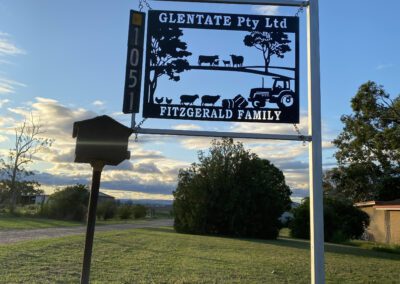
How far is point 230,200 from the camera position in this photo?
24.6m

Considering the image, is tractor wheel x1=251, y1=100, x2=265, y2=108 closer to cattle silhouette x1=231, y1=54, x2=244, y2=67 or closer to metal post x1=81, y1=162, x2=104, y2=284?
cattle silhouette x1=231, y1=54, x2=244, y2=67

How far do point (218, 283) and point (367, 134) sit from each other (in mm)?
25780

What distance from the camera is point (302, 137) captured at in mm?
6113

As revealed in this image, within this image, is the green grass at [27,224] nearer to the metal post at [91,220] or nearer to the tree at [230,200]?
the tree at [230,200]

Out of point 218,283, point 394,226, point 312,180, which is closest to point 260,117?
point 312,180

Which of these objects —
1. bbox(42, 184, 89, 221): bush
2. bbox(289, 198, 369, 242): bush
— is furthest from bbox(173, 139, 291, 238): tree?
bbox(42, 184, 89, 221): bush

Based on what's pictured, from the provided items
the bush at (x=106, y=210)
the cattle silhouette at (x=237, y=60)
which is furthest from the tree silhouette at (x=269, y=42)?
the bush at (x=106, y=210)

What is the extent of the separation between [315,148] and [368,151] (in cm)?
3336

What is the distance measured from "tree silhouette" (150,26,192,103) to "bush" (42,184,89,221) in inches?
1163

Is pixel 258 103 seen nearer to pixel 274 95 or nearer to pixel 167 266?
pixel 274 95

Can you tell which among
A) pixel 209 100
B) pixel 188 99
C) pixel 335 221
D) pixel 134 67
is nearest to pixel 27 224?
pixel 335 221

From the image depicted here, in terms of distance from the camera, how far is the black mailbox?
5242mm

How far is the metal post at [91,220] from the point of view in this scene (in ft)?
16.6

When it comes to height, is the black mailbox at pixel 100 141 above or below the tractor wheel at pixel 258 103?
below
